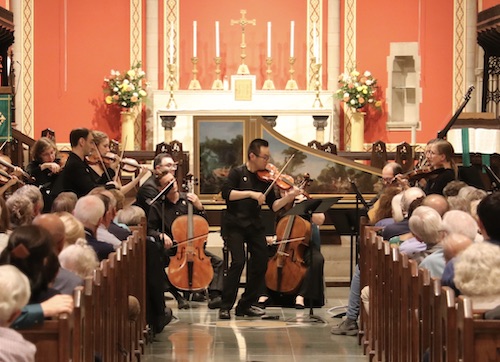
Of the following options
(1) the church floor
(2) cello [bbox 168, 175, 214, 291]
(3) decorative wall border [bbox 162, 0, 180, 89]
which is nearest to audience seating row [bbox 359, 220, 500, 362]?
(1) the church floor

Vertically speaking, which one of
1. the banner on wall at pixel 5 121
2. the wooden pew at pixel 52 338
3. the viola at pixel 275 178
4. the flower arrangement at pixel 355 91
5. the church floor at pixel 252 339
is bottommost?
the church floor at pixel 252 339

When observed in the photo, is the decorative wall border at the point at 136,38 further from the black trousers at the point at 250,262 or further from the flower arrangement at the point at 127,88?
the black trousers at the point at 250,262

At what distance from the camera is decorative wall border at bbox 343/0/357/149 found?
15.7 meters

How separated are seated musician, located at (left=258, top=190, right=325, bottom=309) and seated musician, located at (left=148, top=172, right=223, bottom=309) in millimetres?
453

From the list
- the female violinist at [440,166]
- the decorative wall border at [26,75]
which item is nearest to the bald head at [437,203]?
the female violinist at [440,166]

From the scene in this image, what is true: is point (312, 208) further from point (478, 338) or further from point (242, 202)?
point (478, 338)

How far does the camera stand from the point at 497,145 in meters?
10.8

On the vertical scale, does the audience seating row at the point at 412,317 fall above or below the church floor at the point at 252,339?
above

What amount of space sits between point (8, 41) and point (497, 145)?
8.20m

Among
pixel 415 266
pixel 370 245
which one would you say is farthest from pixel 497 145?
pixel 415 266

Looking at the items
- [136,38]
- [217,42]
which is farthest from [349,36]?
[136,38]

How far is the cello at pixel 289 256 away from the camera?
8.39 m

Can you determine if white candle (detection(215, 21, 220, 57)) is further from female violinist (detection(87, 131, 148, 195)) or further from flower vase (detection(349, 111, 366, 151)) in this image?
female violinist (detection(87, 131, 148, 195))

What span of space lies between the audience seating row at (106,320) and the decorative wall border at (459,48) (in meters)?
9.61
